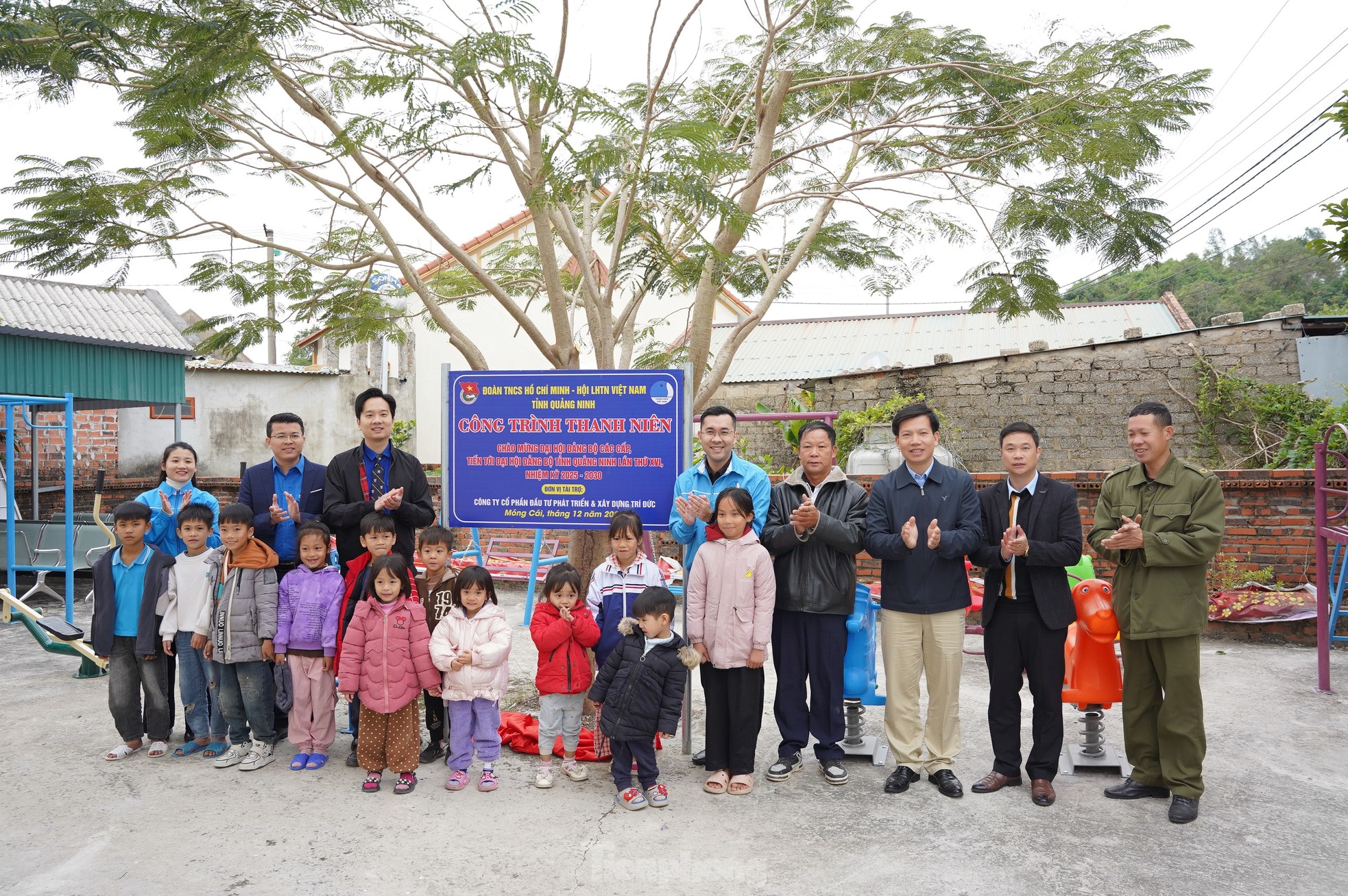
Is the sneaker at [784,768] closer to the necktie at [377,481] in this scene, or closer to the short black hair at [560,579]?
the short black hair at [560,579]

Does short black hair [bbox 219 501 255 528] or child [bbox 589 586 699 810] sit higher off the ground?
short black hair [bbox 219 501 255 528]

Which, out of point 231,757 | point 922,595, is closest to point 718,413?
point 922,595

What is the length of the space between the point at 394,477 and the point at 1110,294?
135ft

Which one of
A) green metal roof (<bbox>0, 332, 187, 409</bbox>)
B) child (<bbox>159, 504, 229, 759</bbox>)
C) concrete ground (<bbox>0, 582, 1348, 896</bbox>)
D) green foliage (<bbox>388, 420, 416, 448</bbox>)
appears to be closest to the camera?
concrete ground (<bbox>0, 582, 1348, 896</bbox>)

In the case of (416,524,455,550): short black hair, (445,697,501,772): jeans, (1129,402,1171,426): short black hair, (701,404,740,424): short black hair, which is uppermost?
(701,404,740,424): short black hair

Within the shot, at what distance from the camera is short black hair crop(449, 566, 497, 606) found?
4586mm

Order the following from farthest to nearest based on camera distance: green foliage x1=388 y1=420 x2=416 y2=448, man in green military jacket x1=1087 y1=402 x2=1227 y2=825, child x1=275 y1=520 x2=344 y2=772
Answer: green foliage x1=388 y1=420 x2=416 y2=448
child x1=275 y1=520 x2=344 y2=772
man in green military jacket x1=1087 y1=402 x2=1227 y2=825

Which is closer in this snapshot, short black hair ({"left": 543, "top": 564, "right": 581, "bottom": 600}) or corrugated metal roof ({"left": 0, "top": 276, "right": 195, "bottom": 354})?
short black hair ({"left": 543, "top": 564, "right": 581, "bottom": 600})

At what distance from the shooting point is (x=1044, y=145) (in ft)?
21.0

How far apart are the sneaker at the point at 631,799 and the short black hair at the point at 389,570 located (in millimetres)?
1482

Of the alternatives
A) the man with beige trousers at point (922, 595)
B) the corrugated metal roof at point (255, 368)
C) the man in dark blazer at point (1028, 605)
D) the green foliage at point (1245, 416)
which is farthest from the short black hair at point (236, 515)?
the corrugated metal roof at point (255, 368)

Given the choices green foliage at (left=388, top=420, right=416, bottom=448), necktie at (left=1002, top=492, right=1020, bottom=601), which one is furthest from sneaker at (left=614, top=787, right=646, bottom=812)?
green foliage at (left=388, top=420, right=416, bottom=448)

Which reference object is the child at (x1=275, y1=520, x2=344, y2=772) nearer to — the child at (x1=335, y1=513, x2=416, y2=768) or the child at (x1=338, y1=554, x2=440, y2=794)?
the child at (x1=335, y1=513, x2=416, y2=768)

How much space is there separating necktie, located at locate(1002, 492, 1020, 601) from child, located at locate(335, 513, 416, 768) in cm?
297
